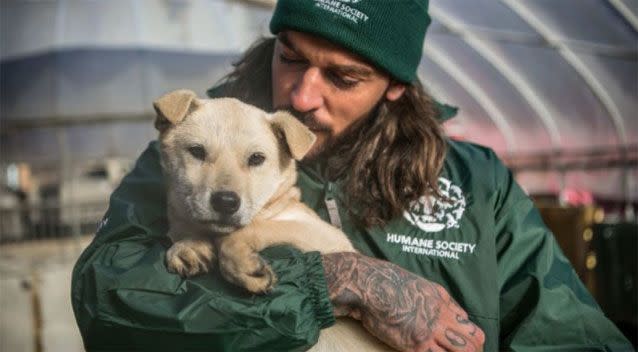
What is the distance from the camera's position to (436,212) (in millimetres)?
2213

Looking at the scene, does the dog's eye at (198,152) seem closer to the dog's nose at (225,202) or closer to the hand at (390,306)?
the dog's nose at (225,202)

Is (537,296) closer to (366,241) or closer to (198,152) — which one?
(366,241)

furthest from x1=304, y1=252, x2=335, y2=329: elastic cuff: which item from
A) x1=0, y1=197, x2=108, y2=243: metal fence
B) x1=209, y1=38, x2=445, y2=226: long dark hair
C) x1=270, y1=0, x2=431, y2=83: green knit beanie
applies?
x1=0, y1=197, x2=108, y2=243: metal fence

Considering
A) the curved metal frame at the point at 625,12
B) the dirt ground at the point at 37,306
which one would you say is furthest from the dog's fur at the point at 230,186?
the dirt ground at the point at 37,306

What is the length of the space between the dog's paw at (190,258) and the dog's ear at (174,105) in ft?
0.88

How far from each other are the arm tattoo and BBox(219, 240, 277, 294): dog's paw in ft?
0.63

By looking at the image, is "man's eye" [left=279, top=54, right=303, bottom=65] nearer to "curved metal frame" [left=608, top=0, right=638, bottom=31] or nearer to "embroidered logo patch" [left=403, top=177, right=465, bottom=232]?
"embroidered logo patch" [left=403, top=177, right=465, bottom=232]

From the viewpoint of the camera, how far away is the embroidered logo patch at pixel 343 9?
1964 millimetres

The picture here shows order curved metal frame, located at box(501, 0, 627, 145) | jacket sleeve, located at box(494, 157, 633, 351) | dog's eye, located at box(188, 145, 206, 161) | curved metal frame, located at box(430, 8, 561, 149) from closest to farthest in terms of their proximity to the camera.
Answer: dog's eye, located at box(188, 145, 206, 161) < jacket sleeve, located at box(494, 157, 633, 351) < curved metal frame, located at box(501, 0, 627, 145) < curved metal frame, located at box(430, 8, 561, 149)

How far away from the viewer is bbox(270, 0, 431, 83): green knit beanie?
6.42 feet

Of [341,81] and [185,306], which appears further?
[341,81]

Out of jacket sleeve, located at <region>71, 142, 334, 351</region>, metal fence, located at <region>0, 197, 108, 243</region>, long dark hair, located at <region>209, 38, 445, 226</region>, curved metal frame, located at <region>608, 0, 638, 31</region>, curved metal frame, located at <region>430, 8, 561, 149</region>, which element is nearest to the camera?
jacket sleeve, located at <region>71, 142, 334, 351</region>

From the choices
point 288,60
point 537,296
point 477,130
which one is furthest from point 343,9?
point 477,130

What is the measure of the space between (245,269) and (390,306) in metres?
0.38
